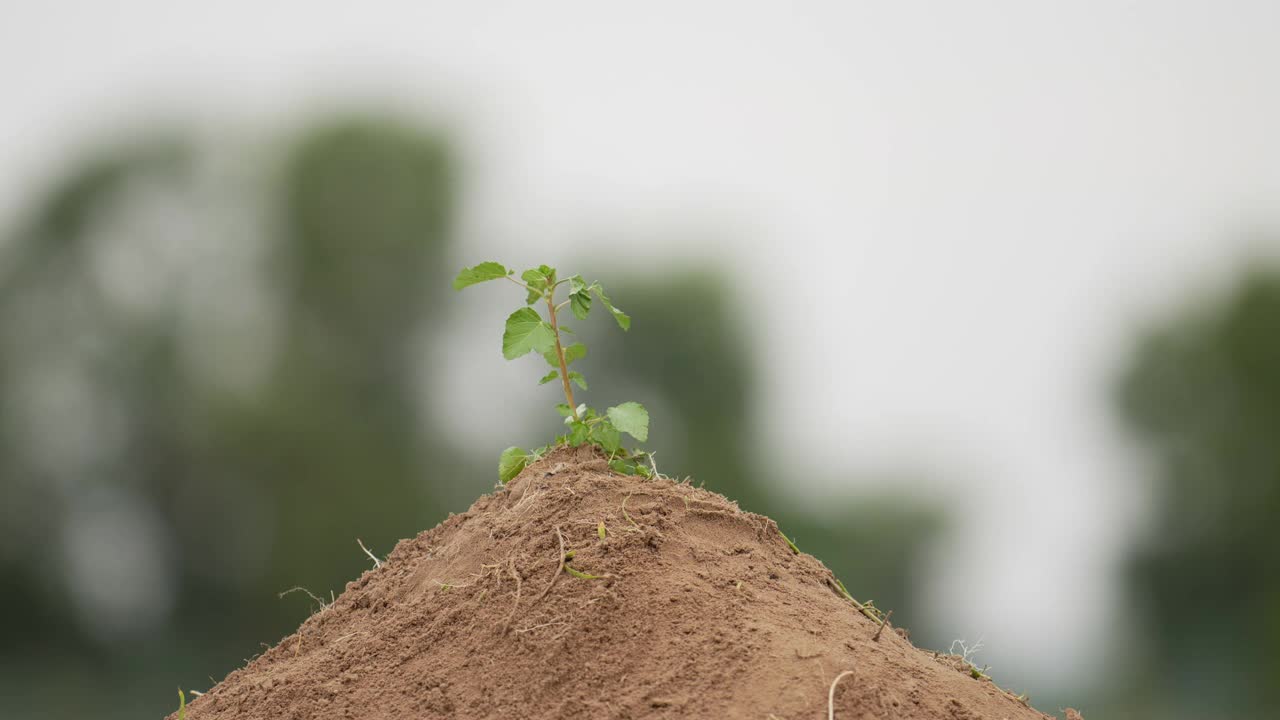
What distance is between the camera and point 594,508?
418cm

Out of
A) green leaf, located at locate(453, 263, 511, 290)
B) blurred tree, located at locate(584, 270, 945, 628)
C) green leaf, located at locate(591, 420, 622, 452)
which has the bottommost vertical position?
blurred tree, located at locate(584, 270, 945, 628)

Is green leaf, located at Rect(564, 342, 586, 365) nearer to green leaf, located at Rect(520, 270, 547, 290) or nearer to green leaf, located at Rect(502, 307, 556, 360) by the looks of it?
green leaf, located at Rect(502, 307, 556, 360)

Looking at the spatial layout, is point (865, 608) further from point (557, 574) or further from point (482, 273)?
point (482, 273)

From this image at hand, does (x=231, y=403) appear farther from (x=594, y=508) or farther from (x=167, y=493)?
(x=594, y=508)

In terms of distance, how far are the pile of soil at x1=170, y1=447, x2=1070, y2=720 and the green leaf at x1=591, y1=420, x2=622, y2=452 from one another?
0.07m

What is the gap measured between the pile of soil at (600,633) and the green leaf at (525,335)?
1.68ft

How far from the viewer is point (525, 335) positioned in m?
4.48

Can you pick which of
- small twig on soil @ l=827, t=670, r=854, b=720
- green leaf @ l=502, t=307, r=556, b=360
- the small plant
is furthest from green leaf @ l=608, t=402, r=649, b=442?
small twig on soil @ l=827, t=670, r=854, b=720

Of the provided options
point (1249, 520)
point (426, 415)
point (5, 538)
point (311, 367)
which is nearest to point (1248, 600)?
point (1249, 520)

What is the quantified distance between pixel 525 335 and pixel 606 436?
560 mm

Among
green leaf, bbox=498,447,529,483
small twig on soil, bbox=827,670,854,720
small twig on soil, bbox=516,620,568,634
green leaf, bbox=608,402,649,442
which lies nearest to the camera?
small twig on soil, bbox=827,670,854,720

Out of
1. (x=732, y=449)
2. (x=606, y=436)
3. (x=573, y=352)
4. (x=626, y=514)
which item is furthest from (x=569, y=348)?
(x=732, y=449)

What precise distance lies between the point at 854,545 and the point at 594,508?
1072cm

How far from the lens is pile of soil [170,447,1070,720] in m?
3.53
